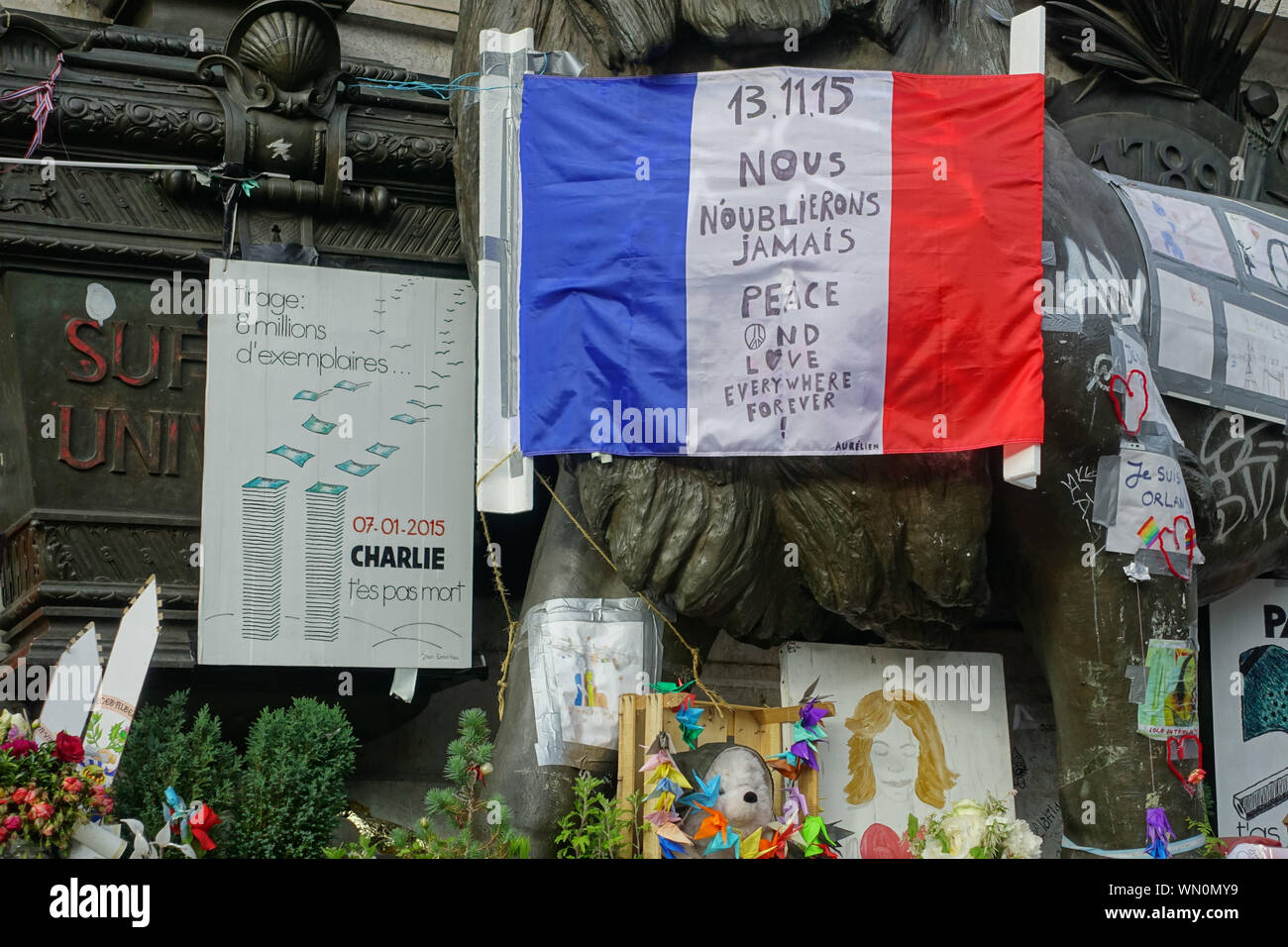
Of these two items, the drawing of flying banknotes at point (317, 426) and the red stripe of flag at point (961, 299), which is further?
the drawing of flying banknotes at point (317, 426)

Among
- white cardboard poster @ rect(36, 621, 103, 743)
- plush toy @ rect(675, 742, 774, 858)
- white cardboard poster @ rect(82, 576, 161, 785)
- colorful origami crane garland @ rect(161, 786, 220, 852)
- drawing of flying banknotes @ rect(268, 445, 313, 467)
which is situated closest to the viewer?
colorful origami crane garland @ rect(161, 786, 220, 852)

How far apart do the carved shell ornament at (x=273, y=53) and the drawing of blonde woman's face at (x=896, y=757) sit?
3080mm

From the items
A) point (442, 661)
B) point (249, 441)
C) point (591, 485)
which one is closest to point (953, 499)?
point (591, 485)

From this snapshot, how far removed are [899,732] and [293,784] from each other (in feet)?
7.16

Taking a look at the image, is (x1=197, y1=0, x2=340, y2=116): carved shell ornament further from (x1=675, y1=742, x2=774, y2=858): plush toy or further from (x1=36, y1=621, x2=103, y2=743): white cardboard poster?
(x1=675, y1=742, x2=774, y2=858): plush toy

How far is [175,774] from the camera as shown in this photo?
209 inches

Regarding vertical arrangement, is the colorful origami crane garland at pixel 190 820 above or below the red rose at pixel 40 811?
below

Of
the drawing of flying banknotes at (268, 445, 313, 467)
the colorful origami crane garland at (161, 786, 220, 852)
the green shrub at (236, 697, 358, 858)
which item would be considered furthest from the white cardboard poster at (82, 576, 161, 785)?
the drawing of flying banknotes at (268, 445, 313, 467)

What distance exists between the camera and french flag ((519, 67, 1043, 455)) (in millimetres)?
5629

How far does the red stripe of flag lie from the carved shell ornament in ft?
7.32

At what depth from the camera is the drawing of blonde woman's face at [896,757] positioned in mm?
6273

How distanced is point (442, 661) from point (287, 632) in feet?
1.91

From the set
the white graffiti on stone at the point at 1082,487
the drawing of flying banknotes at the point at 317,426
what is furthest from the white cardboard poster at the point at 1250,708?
the drawing of flying banknotes at the point at 317,426

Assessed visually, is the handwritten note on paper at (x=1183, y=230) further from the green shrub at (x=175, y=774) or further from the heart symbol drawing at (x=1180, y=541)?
the green shrub at (x=175, y=774)
